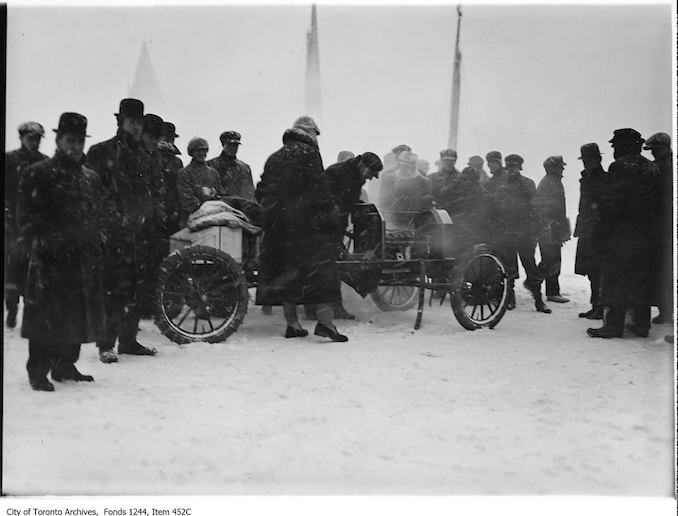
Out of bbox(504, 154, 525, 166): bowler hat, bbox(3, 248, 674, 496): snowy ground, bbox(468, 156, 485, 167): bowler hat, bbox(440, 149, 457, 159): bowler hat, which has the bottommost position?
bbox(3, 248, 674, 496): snowy ground

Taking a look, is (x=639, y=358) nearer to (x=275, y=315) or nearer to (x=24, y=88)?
(x=275, y=315)

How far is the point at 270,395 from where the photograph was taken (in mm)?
Result: 3496

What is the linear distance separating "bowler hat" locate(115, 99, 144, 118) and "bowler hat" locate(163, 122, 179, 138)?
220 millimetres

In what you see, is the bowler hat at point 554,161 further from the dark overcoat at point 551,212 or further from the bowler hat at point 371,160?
the bowler hat at point 371,160

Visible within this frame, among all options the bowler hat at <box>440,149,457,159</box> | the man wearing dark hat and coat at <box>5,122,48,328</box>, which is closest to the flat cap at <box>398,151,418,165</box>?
the bowler hat at <box>440,149,457,159</box>

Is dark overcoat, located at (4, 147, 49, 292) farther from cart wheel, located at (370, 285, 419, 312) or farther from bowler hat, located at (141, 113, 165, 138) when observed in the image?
cart wheel, located at (370, 285, 419, 312)

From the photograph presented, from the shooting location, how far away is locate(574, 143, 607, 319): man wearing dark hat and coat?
16.3 feet

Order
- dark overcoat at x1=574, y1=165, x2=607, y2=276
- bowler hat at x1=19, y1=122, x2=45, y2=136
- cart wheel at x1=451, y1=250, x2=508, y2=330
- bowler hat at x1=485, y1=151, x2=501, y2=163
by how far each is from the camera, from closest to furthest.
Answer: bowler hat at x1=19, y1=122, x2=45, y2=136, dark overcoat at x1=574, y1=165, x2=607, y2=276, cart wheel at x1=451, y1=250, x2=508, y2=330, bowler hat at x1=485, y1=151, x2=501, y2=163

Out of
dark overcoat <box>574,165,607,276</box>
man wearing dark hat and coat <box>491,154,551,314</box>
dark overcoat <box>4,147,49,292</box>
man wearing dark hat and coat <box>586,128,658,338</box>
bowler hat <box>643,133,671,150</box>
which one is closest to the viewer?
dark overcoat <box>4,147,49,292</box>

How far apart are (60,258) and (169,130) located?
4.56 ft

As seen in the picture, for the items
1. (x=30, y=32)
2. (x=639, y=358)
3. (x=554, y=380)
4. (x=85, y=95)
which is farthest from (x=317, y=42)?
(x=639, y=358)

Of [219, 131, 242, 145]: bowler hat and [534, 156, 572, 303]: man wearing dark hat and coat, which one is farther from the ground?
[219, 131, 242, 145]: bowler hat

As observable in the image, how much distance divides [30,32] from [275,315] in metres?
3.25

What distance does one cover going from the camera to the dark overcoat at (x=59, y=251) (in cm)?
338
